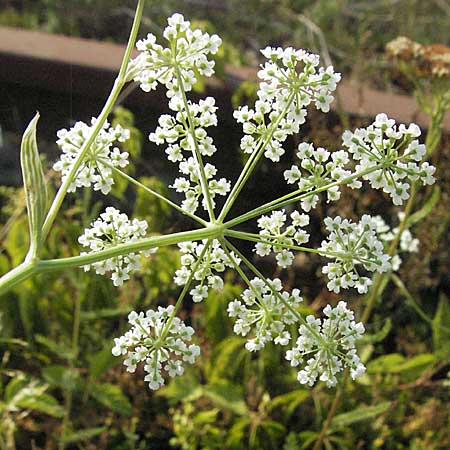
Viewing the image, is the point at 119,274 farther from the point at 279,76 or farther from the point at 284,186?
the point at 284,186

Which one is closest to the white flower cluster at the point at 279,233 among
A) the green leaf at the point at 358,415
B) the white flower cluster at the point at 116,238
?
the white flower cluster at the point at 116,238

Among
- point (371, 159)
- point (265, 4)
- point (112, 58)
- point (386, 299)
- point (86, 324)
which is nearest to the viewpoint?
point (371, 159)

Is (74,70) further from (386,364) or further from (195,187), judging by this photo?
(195,187)

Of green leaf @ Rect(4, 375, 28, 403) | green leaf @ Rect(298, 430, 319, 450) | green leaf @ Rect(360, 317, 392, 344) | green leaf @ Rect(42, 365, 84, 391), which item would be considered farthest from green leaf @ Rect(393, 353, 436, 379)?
green leaf @ Rect(4, 375, 28, 403)

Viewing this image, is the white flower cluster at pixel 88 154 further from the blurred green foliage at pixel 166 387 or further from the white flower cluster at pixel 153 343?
the blurred green foliage at pixel 166 387

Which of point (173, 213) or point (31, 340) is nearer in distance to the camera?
point (31, 340)

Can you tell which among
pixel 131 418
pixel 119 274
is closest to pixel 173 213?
pixel 131 418
